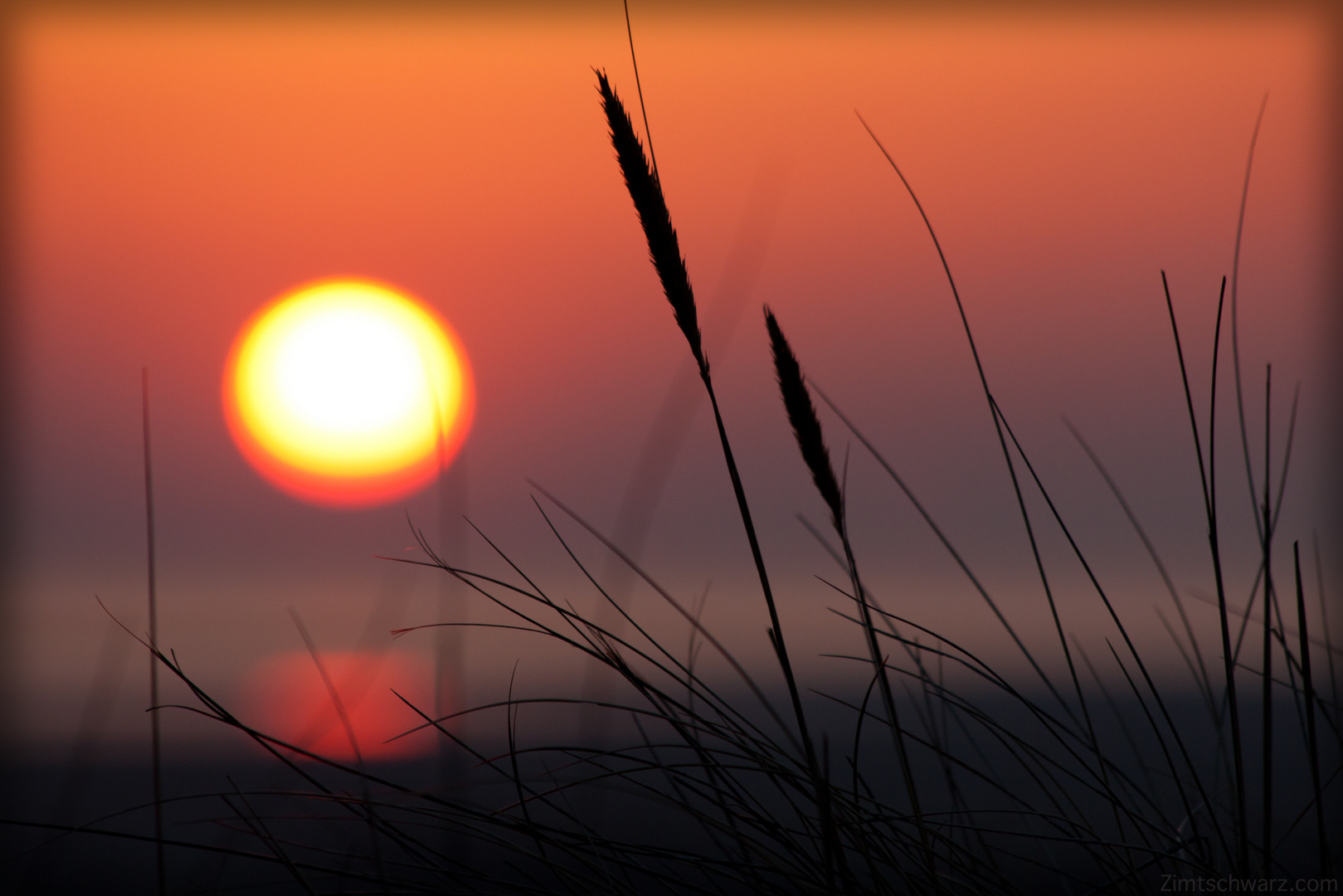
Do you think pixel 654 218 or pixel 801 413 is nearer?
A: pixel 654 218

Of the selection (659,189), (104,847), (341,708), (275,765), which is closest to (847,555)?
(659,189)

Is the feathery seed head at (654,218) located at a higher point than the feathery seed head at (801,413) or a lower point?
higher

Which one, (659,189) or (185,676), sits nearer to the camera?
(659,189)

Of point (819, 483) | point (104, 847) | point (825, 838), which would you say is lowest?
point (104, 847)

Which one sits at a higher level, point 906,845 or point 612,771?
point 612,771

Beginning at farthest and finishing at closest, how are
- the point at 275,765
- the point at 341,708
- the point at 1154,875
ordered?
1. the point at 275,765
2. the point at 1154,875
3. the point at 341,708

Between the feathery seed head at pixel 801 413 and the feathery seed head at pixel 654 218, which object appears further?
the feathery seed head at pixel 801 413

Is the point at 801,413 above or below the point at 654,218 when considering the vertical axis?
below

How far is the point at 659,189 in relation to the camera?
804 mm

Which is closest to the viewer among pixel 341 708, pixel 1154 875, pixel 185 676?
pixel 185 676

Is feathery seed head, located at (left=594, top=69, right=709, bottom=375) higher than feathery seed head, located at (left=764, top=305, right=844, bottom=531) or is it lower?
higher

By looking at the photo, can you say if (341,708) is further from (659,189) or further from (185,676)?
(659,189)

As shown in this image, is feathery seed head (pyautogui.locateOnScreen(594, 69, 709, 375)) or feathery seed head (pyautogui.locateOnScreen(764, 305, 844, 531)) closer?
feathery seed head (pyautogui.locateOnScreen(594, 69, 709, 375))

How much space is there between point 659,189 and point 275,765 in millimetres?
1116
